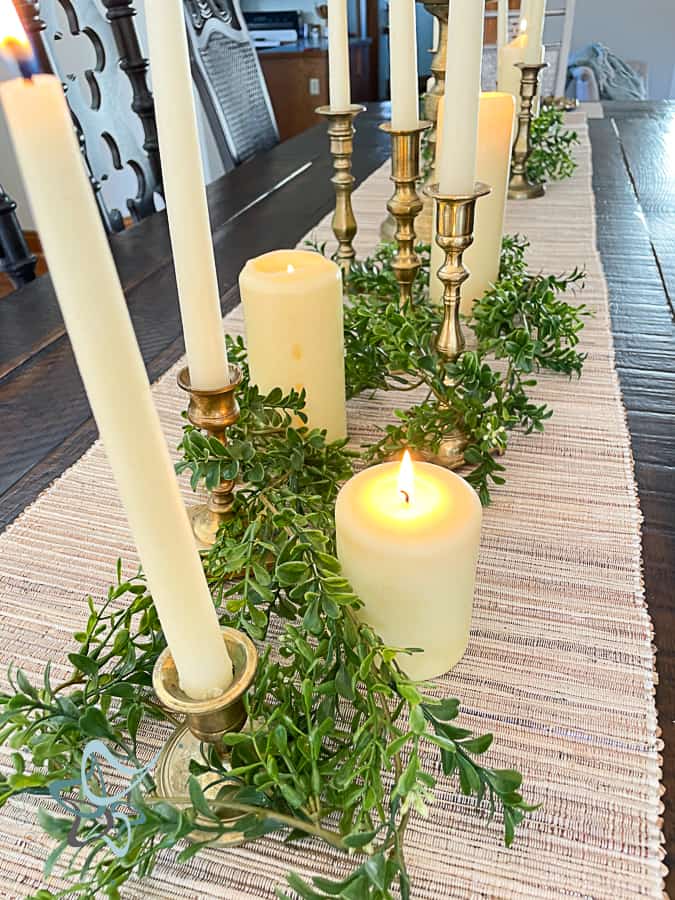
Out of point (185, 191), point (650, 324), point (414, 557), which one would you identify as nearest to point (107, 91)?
point (650, 324)

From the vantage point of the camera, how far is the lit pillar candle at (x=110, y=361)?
0.17 meters

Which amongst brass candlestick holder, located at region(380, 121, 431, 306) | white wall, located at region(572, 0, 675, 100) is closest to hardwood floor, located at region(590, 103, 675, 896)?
brass candlestick holder, located at region(380, 121, 431, 306)

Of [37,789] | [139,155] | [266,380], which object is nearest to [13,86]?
[37,789]

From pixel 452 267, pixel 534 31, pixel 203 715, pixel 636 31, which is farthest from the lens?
pixel 636 31

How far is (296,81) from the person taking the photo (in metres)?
3.59

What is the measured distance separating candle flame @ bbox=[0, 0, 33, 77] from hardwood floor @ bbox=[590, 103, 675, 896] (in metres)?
0.36

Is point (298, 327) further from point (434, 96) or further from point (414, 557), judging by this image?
point (434, 96)

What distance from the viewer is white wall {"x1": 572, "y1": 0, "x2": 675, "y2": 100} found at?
157 inches

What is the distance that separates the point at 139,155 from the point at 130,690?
1.35 metres

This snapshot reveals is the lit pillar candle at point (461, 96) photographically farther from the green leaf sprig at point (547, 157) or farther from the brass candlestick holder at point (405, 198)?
the green leaf sprig at point (547, 157)

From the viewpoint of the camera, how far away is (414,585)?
344mm

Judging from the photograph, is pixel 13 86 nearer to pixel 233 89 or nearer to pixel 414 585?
pixel 414 585

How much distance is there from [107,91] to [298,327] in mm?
1173

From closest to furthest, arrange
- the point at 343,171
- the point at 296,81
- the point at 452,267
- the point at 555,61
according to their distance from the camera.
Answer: the point at 452,267 → the point at 343,171 → the point at 555,61 → the point at 296,81
